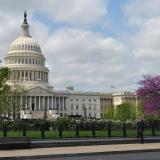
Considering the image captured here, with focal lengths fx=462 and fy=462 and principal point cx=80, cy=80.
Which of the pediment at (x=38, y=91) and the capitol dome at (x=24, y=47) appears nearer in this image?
the pediment at (x=38, y=91)

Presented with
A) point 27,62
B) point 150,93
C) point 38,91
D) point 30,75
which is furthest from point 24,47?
point 150,93

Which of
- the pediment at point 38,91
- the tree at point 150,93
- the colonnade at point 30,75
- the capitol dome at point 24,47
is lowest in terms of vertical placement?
the tree at point 150,93

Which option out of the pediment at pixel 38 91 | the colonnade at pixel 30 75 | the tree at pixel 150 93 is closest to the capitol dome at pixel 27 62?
the colonnade at pixel 30 75

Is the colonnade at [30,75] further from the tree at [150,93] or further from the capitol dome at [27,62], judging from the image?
the tree at [150,93]

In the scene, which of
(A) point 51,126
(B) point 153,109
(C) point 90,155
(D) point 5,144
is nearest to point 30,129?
(A) point 51,126

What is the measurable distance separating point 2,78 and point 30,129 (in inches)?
555

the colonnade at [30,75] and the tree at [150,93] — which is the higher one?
the colonnade at [30,75]

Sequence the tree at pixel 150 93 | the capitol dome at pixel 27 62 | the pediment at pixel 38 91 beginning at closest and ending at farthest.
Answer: the tree at pixel 150 93, the pediment at pixel 38 91, the capitol dome at pixel 27 62

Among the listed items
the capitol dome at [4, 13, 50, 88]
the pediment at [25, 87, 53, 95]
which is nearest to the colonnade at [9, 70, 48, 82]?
the capitol dome at [4, 13, 50, 88]

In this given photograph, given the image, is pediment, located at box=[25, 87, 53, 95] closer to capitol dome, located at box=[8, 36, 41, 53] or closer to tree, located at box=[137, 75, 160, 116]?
capitol dome, located at box=[8, 36, 41, 53]

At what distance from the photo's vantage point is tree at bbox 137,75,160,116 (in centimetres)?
6731

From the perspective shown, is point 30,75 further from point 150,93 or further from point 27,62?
point 150,93

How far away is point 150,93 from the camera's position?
69375mm

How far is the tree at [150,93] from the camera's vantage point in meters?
67.3
